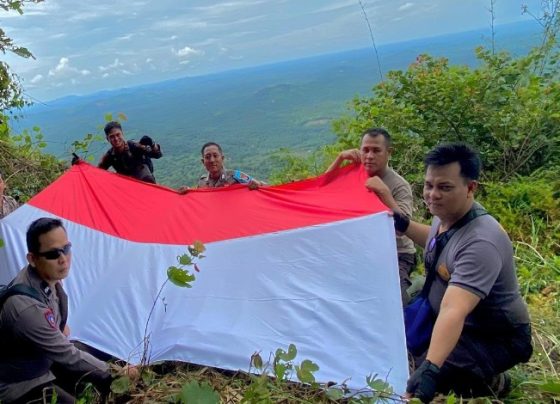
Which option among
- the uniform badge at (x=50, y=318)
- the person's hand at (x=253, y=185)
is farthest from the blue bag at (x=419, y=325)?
the uniform badge at (x=50, y=318)

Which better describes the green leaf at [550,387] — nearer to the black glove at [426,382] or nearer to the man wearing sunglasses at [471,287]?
the man wearing sunglasses at [471,287]

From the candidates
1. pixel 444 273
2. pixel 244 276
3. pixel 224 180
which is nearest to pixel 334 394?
pixel 444 273

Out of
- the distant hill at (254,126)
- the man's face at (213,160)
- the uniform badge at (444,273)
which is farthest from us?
the distant hill at (254,126)

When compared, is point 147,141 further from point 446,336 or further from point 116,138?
point 446,336

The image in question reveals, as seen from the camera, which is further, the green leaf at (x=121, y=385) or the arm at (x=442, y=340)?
the green leaf at (x=121, y=385)

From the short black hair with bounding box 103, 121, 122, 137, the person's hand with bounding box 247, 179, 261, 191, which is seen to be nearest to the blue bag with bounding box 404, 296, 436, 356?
the person's hand with bounding box 247, 179, 261, 191
